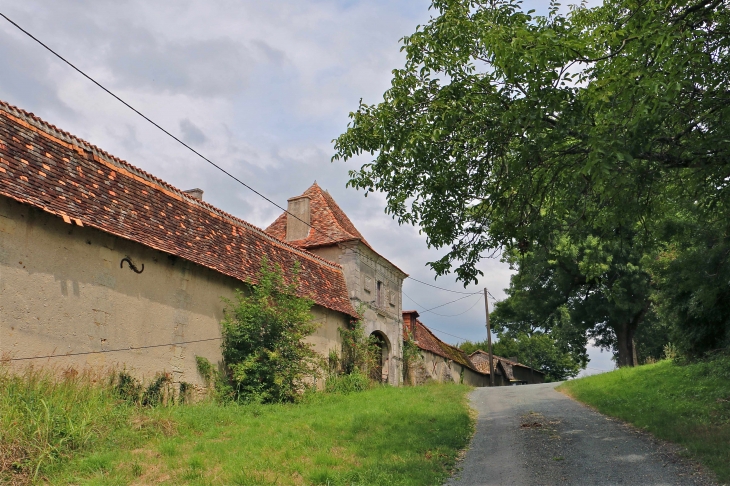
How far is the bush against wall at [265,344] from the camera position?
13.7m

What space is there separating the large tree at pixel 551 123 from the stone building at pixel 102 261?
485 cm

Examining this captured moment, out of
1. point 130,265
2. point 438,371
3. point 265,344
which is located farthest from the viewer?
point 438,371

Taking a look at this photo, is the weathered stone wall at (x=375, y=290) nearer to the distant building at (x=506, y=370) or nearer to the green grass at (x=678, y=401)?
the green grass at (x=678, y=401)

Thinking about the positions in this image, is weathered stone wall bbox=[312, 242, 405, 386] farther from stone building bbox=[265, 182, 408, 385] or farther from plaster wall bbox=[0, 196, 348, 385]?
plaster wall bbox=[0, 196, 348, 385]

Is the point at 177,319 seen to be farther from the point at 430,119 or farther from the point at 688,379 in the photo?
the point at 688,379

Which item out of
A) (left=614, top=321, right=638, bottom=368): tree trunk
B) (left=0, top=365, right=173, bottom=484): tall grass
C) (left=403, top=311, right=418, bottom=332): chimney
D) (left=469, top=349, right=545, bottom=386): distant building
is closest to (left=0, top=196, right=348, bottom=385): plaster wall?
(left=0, top=365, right=173, bottom=484): tall grass

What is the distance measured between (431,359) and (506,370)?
71.3ft

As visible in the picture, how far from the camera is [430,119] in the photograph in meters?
8.80

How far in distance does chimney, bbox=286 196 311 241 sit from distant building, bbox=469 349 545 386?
28861mm

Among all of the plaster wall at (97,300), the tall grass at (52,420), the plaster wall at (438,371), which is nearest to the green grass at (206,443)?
the tall grass at (52,420)

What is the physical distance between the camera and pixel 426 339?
31531 mm

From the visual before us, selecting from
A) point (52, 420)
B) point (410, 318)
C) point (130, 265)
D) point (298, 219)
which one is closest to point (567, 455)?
point (52, 420)

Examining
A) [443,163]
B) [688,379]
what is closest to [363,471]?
[443,163]

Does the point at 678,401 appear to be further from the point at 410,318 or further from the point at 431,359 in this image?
the point at 431,359
